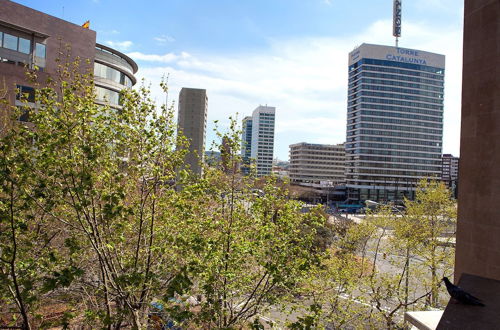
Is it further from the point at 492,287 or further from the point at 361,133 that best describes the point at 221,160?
the point at 361,133

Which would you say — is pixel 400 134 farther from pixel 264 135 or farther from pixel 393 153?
pixel 264 135

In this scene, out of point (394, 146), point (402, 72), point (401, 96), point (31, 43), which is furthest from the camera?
point (394, 146)

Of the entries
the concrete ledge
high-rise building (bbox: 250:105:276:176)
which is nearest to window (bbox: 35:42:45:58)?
the concrete ledge

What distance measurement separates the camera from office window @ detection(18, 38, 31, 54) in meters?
29.2

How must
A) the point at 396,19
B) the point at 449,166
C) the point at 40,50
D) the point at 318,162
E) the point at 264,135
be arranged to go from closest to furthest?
the point at 40,50
the point at 396,19
the point at 318,162
the point at 449,166
the point at 264,135

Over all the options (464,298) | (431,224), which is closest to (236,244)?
(464,298)

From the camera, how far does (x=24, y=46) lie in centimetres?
2936

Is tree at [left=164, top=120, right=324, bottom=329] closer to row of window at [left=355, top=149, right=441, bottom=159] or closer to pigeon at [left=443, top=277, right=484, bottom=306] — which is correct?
pigeon at [left=443, top=277, right=484, bottom=306]

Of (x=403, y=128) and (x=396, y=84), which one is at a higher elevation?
(x=396, y=84)

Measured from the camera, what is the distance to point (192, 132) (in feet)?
300

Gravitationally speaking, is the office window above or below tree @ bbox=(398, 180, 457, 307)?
above

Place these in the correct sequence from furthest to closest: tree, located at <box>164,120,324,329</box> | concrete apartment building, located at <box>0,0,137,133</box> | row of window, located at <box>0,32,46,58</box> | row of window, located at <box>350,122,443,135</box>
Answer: row of window, located at <box>350,122,443,135</box> < row of window, located at <box>0,32,46,58</box> < concrete apartment building, located at <box>0,0,137,133</box> < tree, located at <box>164,120,324,329</box>

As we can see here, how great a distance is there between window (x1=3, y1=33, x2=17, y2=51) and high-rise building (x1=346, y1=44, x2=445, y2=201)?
301ft

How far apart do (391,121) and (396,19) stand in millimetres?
34177
